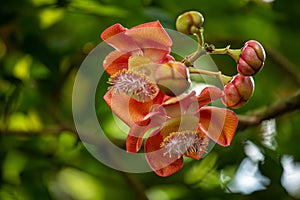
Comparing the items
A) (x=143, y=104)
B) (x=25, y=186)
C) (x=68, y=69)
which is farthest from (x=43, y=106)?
(x=143, y=104)

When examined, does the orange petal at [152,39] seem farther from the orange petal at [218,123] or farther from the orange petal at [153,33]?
the orange petal at [218,123]

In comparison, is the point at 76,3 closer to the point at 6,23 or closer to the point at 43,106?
the point at 6,23

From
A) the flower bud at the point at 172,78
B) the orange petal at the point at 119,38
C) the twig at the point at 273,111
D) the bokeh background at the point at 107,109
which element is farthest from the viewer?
the bokeh background at the point at 107,109

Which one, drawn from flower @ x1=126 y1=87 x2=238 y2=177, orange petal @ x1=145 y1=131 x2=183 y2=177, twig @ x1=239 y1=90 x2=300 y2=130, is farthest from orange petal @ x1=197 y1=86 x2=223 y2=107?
twig @ x1=239 y1=90 x2=300 y2=130

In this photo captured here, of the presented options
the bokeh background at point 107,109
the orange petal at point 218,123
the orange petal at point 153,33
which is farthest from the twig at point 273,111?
the orange petal at point 153,33

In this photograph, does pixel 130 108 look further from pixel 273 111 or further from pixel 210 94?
pixel 273 111

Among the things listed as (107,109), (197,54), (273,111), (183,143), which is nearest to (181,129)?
(183,143)
